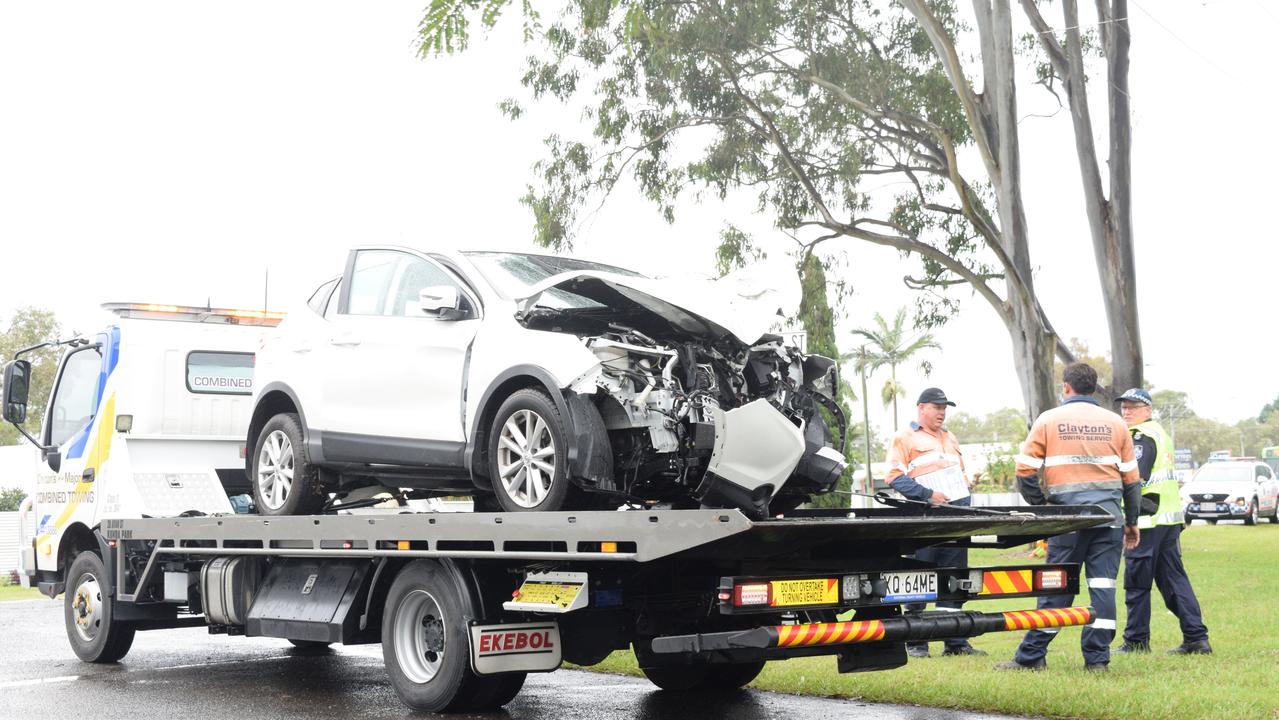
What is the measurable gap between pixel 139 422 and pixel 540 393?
444cm

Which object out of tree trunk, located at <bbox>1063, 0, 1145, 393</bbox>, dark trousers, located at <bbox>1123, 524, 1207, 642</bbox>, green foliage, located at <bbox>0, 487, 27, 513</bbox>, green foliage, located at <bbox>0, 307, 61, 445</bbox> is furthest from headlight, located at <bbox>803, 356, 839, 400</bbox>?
green foliage, located at <bbox>0, 307, 61, 445</bbox>

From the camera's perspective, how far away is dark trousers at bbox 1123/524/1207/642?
861cm

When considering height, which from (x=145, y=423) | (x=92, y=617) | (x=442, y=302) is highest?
(x=442, y=302)

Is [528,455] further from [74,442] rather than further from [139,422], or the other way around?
[74,442]

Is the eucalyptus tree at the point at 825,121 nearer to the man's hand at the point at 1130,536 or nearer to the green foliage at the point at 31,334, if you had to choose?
the man's hand at the point at 1130,536

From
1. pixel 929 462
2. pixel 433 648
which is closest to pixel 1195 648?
pixel 929 462

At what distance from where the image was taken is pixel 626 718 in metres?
7.24

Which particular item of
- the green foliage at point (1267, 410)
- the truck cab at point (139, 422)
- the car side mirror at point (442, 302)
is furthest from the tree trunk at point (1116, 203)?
the green foliage at point (1267, 410)

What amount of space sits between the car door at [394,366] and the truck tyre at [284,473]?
0.89ft

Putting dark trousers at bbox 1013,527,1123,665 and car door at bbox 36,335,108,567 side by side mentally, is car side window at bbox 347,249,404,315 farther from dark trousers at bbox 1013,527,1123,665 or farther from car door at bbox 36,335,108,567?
dark trousers at bbox 1013,527,1123,665

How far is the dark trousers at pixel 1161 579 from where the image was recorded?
8609 mm

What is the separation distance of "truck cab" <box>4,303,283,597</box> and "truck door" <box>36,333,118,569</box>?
0.04 feet

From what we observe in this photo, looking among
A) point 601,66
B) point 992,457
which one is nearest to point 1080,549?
point 601,66

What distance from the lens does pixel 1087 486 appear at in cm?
797
